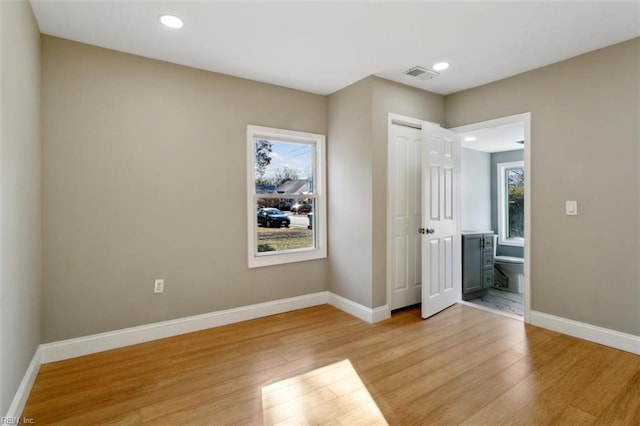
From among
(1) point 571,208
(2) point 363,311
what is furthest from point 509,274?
(2) point 363,311

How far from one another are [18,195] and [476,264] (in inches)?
197

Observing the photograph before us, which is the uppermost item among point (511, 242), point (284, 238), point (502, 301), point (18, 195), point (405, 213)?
point (18, 195)

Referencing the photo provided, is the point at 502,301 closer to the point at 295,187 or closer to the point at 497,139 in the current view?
the point at 497,139

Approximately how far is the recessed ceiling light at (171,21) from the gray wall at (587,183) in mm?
3259

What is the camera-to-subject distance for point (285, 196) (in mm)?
3889

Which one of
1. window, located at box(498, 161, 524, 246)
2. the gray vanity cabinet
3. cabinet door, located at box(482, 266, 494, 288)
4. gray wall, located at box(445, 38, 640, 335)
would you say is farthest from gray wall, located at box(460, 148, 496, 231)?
gray wall, located at box(445, 38, 640, 335)

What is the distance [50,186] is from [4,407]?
162cm

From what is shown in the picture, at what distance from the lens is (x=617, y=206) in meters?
2.84

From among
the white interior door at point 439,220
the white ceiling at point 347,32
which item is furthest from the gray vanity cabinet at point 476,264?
the white ceiling at point 347,32

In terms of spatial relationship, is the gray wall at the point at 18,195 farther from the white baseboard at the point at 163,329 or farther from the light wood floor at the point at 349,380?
the light wood floor at the point at 349,380

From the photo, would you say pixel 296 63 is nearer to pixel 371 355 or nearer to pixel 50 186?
pixel 50 186

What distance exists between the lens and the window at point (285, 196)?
369 cm

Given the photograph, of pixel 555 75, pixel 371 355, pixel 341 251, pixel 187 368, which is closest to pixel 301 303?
pixel 341 251

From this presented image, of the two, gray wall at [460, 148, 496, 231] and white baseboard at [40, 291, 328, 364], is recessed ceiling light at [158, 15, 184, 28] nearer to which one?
white baseboard at [40, 291, 328, 364]
